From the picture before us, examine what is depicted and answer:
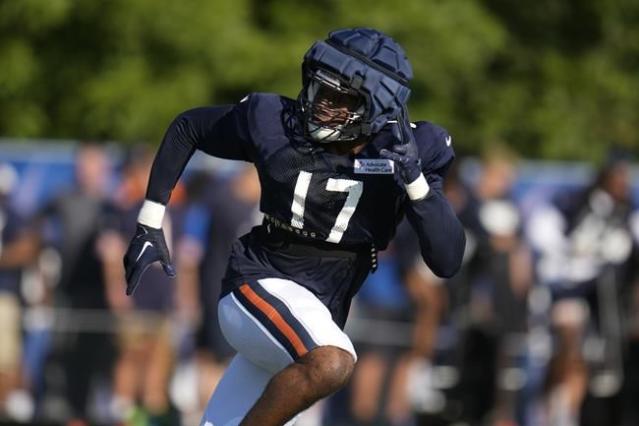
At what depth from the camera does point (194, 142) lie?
619 cm

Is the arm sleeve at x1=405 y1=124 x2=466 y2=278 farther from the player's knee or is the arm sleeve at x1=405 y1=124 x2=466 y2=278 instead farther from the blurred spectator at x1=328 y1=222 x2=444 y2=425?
the blurred spectator at x1=328 y1=222 x2=444 y2=425

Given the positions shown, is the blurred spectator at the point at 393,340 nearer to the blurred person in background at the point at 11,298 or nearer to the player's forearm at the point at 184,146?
the blurred person in background at the point at 11,298

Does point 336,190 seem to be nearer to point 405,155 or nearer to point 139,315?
point 405,155

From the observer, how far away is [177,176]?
6.26 m

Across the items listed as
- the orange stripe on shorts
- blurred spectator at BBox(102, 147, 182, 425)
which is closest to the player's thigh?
the orange stripe on shorts

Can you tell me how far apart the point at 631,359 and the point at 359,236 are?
5276 millimetres

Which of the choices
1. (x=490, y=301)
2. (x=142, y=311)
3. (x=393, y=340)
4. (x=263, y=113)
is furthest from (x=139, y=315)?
(x=263, y=113)

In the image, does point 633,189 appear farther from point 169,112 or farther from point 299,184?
point 299,184

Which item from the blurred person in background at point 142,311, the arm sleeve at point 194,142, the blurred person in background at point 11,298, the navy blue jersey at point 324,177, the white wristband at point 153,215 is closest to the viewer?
the navy blue jersey at point 324,177

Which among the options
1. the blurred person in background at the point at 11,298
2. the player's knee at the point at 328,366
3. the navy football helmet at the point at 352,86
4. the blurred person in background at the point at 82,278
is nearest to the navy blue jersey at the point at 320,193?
the navy football helmet at the point at 352,86

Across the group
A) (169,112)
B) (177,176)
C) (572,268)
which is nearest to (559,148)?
(169,112)

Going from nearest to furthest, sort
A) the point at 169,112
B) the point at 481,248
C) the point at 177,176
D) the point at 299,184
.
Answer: the point at 299,184 → the point at 177,176 → the point at 481,248 → the point at 169,112

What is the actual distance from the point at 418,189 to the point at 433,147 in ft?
1.12

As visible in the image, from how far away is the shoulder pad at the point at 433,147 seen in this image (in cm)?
590
